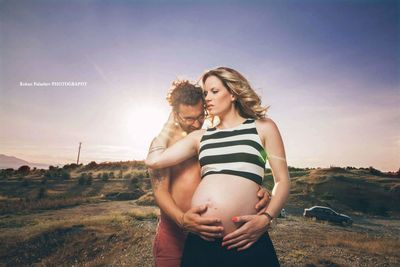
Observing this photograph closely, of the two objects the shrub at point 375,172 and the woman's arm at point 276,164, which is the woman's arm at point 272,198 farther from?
the shrub at point 375,172

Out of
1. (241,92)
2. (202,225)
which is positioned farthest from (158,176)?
(241,92)

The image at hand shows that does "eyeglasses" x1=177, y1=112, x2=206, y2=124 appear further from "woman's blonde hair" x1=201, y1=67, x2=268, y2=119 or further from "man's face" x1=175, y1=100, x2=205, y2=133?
"woman's blonde hair" x1=201, y1=67, x2=268, y2=119

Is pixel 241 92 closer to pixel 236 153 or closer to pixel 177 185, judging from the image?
pixel 236 153

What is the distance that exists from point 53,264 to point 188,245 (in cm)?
714

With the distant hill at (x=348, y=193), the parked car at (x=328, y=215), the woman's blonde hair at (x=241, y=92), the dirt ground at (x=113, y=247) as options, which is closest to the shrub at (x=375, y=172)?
the distant hill at (x=348, y=193)

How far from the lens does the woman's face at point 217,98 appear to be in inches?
104

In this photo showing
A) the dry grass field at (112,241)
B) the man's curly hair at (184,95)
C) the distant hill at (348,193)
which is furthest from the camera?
the distant hill at (348,193)

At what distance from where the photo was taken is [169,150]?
2.47m

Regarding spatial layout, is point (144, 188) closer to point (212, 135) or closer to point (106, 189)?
point (106, 189)

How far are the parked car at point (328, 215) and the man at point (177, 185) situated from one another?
56.2 feet

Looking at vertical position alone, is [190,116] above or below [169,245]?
above

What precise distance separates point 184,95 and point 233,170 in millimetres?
1062

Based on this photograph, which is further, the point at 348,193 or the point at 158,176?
the point at 348,193

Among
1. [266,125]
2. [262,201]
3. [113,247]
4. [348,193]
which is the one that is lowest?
[113,247]
